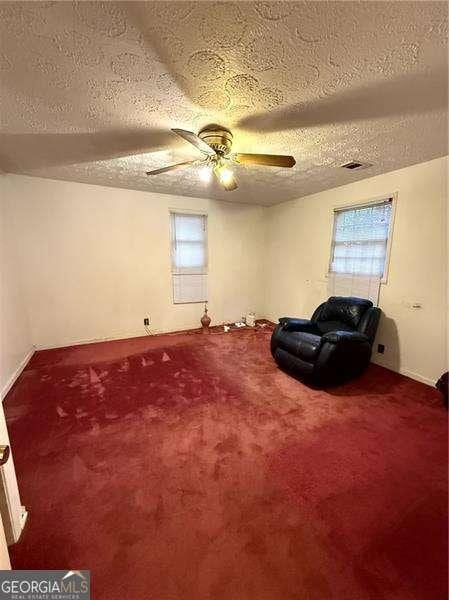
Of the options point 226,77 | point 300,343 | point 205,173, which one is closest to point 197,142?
point 226,77

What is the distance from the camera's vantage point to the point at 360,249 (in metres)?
3.45

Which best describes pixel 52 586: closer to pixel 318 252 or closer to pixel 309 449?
pixel 309 449

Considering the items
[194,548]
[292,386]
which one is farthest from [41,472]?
[292,386]

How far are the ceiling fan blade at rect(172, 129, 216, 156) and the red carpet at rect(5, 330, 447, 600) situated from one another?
223 cm

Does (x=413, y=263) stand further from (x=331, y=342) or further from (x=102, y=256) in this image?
(x=102, y=256)

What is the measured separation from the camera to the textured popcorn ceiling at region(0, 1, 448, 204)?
3.60 feet

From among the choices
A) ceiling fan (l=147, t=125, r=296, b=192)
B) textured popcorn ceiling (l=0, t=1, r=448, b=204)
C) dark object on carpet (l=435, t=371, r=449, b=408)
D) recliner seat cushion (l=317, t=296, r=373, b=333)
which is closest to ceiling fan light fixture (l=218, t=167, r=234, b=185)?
ceiling fan (l=147, t=125, r=296, b=192)

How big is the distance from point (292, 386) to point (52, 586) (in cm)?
223

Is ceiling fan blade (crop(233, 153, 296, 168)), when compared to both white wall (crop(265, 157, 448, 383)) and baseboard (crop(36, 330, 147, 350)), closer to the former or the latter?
white wall (crop(265, 157, 448, 383))

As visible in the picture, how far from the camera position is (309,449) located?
1846 millimetres

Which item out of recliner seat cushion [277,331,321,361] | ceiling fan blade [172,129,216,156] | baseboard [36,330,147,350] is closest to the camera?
ceiling fan blade [172,129,216,156]

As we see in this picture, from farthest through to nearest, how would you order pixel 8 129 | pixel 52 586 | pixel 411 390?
pixel 411 390 < pixel 8 129 < pixel 52 586

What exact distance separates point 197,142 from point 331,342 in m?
2.17

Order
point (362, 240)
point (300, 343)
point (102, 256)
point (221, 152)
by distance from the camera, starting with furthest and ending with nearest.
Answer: point (102, 256)
point (362, 240)
point (300, 343)
point (221, 152)
